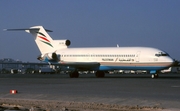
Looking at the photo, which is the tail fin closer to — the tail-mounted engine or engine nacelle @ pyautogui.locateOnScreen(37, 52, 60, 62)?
the tail-mounted engine

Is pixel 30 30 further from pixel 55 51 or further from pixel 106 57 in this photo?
pixel 106 57

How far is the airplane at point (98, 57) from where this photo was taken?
41312mm

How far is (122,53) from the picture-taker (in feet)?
142

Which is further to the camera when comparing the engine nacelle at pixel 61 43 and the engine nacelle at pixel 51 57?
the engine nacelle at pixel 61 43

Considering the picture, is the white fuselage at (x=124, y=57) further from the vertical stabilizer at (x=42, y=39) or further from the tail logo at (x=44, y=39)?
the tail logo at (x=44, y=39)

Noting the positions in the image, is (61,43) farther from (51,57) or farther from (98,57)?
(98,57)

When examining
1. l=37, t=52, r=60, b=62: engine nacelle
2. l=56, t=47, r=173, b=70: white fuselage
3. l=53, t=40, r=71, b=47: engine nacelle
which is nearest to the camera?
l=56, t=47, r=173, b=70: white fuselage

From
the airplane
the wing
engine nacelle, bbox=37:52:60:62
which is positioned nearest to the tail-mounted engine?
the airplane

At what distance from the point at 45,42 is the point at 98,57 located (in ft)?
28.1

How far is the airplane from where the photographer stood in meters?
41.3

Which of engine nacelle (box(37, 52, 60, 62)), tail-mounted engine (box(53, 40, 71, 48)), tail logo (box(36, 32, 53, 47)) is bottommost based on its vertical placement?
engine nacelle (box(37, 52, 60, 62))

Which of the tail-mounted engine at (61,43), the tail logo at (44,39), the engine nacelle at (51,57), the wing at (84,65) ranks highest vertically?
the tail logo at (44,39)

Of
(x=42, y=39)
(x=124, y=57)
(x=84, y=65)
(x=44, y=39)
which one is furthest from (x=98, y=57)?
(x=42, y=39)

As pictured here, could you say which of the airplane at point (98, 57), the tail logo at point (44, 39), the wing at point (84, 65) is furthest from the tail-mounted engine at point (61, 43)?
the wing at point (84, 65)
